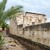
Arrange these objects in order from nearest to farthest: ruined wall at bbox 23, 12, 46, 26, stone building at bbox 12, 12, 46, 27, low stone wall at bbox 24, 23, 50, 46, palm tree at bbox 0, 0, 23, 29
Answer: low stone wall at bbox 24, 23, 50, 46
palm tree at bbox 0, 0, 23, 29
stone building at bbox 12, 12, 46, 27
ruined wall at bbox 23, 12, 46, 26

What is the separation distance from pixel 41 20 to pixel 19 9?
12.3 m

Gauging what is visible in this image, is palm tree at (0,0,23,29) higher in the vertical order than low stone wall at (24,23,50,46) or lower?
higher

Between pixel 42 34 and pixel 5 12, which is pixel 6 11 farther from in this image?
pixel 42 34

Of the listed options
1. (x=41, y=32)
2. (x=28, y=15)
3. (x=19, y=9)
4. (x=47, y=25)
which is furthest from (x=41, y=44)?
(x=28, y=15)

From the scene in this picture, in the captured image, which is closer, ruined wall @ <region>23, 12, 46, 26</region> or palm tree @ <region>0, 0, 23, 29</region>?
palm tree @ <region>0, 0, 23, 29</region>

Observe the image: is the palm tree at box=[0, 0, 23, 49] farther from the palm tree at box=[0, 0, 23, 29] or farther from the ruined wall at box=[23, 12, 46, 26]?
the ruined wall at box=[23, 12, 46, 26]

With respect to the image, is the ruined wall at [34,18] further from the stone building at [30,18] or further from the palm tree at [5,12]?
the palm tree at [5,12]

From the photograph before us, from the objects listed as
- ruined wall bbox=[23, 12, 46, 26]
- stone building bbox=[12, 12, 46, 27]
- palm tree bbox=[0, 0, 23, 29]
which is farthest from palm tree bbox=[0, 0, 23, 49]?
ruined wall bbox=[23, 12, 46, 26]

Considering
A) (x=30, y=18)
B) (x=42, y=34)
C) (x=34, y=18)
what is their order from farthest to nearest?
(x=34, y=18), (x=30, y=18), (x=42, y=34)

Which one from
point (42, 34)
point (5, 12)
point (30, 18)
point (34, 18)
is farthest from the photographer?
point (34, 18)

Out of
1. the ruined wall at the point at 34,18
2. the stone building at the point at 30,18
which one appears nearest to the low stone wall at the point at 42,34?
the stone building at the point at 30,18

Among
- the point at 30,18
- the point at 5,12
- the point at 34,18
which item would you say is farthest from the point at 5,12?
the point at 34,18

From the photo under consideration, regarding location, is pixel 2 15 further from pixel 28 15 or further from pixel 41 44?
pixel 28 15

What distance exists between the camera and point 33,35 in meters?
11.3
